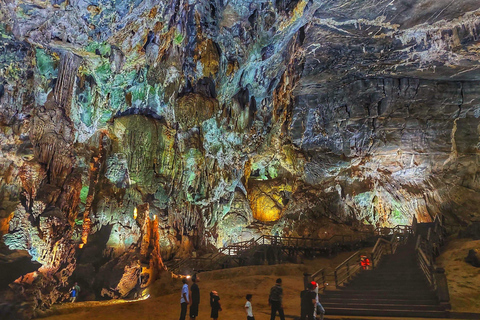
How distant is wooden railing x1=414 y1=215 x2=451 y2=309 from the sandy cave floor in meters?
0.35

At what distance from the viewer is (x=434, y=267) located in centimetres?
842

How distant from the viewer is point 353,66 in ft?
54.4

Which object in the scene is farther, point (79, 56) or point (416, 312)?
point (79, 56)

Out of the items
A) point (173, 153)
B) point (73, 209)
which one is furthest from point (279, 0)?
point (73, 209)

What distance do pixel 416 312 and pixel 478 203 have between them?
39.9 feet

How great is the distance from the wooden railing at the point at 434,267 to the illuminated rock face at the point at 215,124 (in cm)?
488

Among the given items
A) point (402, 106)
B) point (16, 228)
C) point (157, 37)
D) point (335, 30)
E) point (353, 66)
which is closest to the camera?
point (16, 228)

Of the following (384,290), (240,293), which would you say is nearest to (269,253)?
(240,293)

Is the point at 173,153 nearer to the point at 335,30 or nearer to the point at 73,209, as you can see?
the point at 73,209

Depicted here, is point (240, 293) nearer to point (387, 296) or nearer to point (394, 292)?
point (387, 296)

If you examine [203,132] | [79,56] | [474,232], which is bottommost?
[474,232]

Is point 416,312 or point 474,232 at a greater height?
point 474,232

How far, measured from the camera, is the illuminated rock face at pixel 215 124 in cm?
1234

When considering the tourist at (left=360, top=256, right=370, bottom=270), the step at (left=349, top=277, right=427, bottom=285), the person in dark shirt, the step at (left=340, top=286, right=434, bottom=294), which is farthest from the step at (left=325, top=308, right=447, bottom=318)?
the tourist at (left=360, top=256, right=370, bottom=270)
